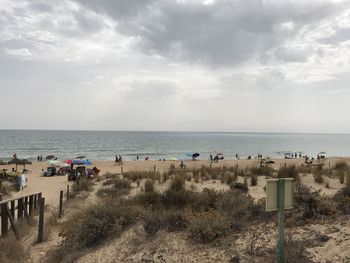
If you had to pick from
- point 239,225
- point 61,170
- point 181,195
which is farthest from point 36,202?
point 61,170

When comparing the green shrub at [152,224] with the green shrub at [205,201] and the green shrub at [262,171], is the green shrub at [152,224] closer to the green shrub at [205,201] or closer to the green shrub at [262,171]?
the green shrub at [205,201]

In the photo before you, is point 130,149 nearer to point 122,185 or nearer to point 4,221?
point 122,185

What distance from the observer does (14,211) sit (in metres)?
10.6

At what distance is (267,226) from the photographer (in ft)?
23.1

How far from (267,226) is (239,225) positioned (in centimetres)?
55

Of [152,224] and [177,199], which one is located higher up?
[177,199]

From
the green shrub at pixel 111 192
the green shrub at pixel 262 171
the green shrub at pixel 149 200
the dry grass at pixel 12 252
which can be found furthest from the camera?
the green shrub at pixel 262 171

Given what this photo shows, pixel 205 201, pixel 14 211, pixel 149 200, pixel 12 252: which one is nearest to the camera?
pixel 12 252

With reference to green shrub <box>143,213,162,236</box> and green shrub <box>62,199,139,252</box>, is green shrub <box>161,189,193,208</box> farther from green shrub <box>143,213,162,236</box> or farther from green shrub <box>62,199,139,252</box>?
green shrub <box>143,213,162,236</box>

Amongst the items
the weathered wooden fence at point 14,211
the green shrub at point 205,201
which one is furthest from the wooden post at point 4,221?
the green shrub at point 205,201

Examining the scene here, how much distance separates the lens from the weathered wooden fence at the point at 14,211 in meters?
8.57

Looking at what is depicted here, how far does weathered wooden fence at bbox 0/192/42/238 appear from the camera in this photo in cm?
857

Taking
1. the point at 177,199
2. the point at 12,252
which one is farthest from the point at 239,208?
the point at 12,252

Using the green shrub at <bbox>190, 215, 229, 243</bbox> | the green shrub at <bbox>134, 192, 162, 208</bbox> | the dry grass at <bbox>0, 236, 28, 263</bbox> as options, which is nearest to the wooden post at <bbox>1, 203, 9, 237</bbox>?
the dry grass at <bbox>0, 236, 28, 263</bbox>
